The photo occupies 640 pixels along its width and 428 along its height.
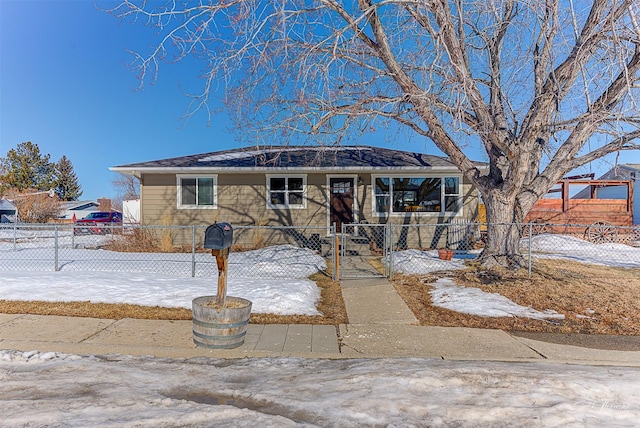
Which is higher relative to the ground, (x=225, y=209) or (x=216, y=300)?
(x=225, y=209)

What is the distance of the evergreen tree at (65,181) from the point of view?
48.8m

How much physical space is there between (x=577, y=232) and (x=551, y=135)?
10600 mm

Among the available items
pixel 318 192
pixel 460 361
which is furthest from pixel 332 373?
pixel 318 192

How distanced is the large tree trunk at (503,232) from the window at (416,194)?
421 cm

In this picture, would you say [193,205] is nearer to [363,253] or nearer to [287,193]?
[287,193]

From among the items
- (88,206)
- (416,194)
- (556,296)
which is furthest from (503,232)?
(88,206)

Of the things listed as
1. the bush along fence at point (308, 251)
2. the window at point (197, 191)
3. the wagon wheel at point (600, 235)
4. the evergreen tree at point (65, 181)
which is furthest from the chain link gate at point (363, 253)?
the evergreen tree at point (65, 181)

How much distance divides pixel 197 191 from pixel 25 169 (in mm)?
38612

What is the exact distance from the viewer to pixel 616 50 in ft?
20.5

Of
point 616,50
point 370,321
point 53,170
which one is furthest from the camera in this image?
point 53,170

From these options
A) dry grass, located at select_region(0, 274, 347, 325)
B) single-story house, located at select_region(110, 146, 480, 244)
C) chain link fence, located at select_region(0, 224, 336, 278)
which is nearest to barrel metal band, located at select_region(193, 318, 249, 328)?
dry grass, located at select_region(0, 274, 347, 325)

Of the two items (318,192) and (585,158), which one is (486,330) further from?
(318,192)

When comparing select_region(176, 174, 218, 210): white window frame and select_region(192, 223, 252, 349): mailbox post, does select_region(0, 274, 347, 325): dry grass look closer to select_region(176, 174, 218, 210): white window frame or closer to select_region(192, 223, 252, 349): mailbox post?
select_region(192, 223, 252, 349): mailbox post

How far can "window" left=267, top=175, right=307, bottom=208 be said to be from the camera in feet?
41.3
